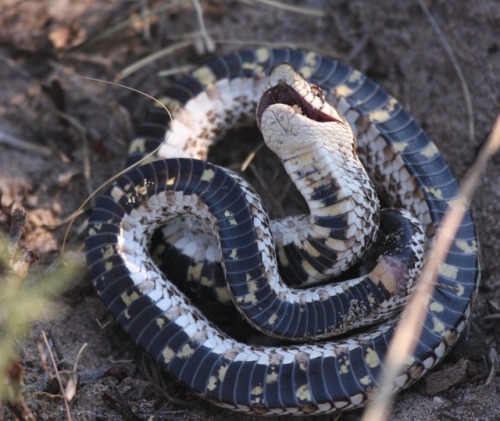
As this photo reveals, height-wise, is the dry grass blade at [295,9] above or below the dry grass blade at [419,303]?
above

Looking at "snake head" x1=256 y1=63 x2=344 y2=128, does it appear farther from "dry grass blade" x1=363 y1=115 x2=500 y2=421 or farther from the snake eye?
"dry grass blade" x1=363 y1=115 x2=500 y2=421

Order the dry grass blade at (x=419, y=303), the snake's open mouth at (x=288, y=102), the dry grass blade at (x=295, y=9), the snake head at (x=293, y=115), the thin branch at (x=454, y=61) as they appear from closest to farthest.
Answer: the dry grass blade at (x=419, y=303)
the snake head at (x=293, y=115)
the snake's open mouth at (x=288, y=102)
the thin branch at (x=454, y=61)
the dry grass blade at (x=295, y=9)

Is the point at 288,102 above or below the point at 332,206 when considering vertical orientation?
above

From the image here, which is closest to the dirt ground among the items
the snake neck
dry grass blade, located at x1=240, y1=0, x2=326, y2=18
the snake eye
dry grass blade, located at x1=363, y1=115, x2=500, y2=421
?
dry grass blade, located at x1=240, y1=0, x2=326, y2=18

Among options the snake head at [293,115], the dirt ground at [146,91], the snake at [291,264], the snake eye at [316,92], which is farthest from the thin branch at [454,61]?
the snake eye at [316,92]

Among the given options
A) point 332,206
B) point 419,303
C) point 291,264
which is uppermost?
point 332,206

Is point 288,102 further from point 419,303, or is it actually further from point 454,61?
point 454,61

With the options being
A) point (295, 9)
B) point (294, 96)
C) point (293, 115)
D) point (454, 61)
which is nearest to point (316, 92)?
point (294, 96)

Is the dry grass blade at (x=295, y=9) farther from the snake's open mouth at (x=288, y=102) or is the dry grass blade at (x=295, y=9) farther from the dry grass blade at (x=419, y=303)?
the dry grass blade at (x=419, y=303)
